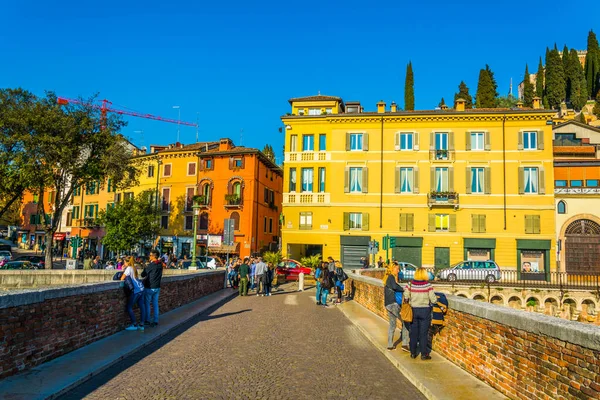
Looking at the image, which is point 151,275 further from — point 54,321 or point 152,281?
point 54,321

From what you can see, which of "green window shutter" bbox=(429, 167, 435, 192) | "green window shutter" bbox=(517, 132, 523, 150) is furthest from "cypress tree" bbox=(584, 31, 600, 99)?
"green window shutter" bbox=(429, 167, 435, 192)

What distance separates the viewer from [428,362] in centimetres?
873

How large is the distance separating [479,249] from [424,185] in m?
6.68

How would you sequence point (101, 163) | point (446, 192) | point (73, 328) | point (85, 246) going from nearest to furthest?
point (73, 328) < point (101, 163) < point (446, 192) < point (85, 246)

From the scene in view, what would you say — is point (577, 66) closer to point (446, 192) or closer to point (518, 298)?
point (446, 192)

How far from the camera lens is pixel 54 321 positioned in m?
7.94

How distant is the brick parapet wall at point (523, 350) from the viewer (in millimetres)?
4734

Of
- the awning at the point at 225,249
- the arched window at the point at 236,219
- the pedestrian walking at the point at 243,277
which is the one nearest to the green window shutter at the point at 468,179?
the arched window at the point at 236,219

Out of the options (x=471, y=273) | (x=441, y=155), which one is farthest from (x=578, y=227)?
(x=471, y=273)

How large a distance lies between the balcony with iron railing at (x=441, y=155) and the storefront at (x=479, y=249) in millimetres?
6709

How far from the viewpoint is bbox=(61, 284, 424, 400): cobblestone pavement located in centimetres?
680

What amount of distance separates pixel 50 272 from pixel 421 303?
68.4 ft

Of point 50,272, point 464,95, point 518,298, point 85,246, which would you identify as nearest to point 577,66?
point 464,95

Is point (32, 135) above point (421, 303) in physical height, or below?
above
